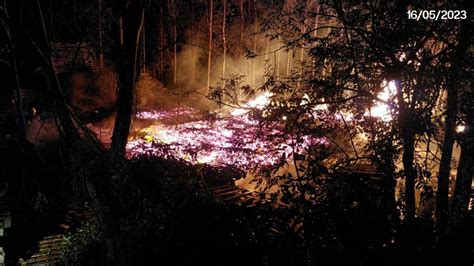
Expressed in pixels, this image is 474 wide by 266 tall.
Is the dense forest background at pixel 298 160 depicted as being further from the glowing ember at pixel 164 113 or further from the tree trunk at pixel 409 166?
the glowing ember at pixel 164 113

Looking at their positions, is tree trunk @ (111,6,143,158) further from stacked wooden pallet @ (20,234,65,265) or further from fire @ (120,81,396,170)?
fire @ (120,81,396,170)

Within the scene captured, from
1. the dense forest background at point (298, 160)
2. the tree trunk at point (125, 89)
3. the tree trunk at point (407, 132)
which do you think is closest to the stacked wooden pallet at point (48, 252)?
the dense forest background at point (298, 160)

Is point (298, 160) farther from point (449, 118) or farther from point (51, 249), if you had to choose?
point (51, 249)

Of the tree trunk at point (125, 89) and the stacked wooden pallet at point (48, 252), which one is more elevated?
the tree trunk at point (125, 89)

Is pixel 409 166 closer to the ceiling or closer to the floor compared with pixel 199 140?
closer to the floor

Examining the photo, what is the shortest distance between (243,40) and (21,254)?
3270cm

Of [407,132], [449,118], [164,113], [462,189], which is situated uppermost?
[164,113]

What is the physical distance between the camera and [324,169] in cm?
700

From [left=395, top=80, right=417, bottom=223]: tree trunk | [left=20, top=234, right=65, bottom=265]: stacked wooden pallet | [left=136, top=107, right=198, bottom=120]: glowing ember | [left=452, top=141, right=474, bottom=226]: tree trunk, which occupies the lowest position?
[left=20, top=234, right=65, bottom=265]: stacked wooden pallet

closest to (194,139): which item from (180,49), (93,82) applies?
(93,82)

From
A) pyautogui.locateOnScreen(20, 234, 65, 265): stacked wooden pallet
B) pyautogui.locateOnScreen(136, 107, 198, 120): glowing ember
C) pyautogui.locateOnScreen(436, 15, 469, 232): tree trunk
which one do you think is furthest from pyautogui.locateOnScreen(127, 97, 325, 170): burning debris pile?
pyautogui.locateOnScreen(436, 15, 469, 232): tree trunk

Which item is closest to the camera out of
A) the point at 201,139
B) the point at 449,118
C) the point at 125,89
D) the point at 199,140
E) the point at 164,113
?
the point at 449,118

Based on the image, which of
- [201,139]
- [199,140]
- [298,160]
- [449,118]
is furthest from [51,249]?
[201,139]

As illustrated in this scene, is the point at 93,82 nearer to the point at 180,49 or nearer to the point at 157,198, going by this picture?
the point at 180,49
